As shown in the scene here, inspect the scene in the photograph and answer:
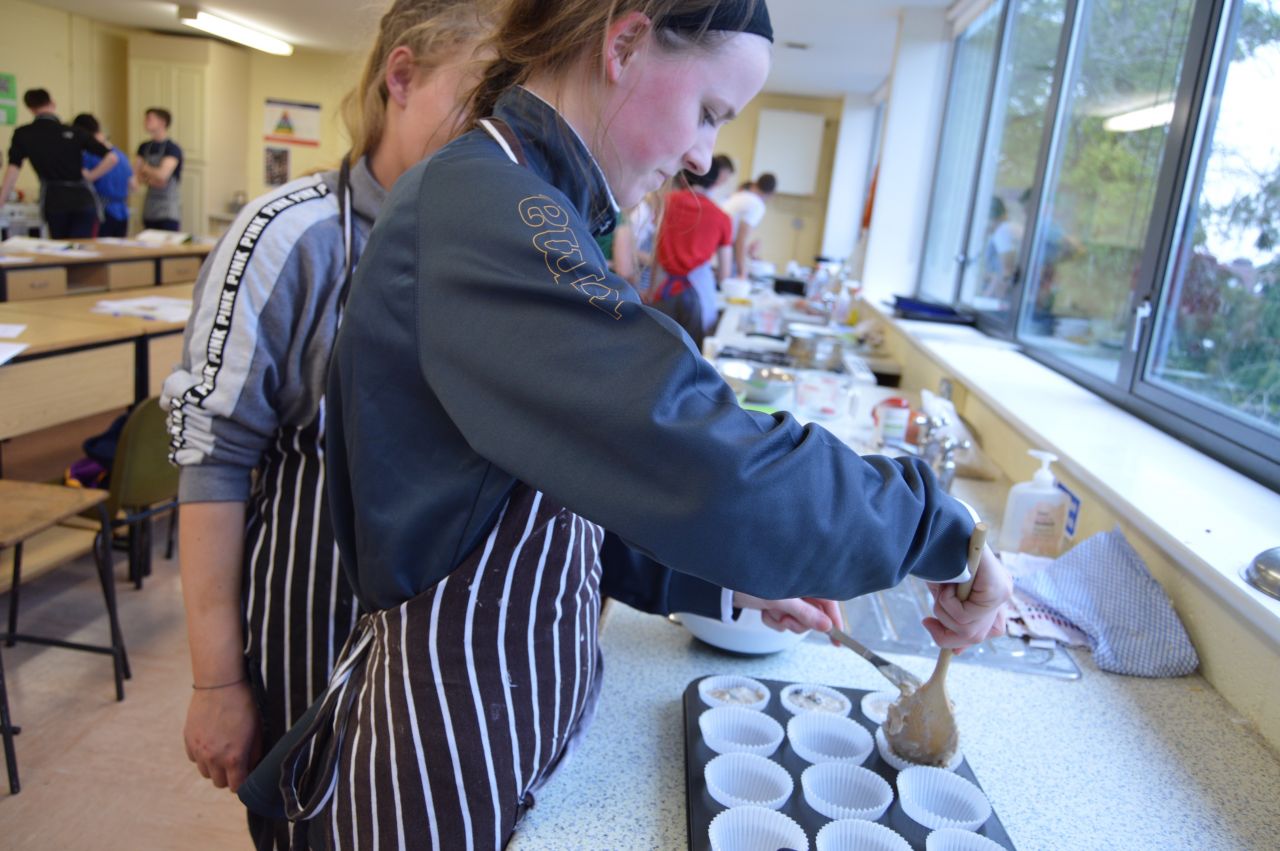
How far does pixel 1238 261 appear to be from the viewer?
5.89ft

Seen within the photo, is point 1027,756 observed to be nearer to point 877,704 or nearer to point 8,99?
point 877,704

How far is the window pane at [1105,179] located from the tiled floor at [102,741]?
7.99ft

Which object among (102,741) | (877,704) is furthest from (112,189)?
(877,704)

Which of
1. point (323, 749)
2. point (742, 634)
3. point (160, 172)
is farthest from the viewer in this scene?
point (160, 172)

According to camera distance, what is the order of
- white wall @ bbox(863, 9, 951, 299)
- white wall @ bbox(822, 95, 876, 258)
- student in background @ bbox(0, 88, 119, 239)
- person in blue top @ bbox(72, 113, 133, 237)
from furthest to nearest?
white wall @ bbox(822, 95, 876, 258) → person in blue top @ bbox(72, 113, 133, 237) → student in background @ bbox(0, 88, 119, 239) → white wall @ bbox(863, 9, 951, 299)

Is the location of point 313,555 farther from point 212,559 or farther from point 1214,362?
point 1214,362

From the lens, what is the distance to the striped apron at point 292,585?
984 mm

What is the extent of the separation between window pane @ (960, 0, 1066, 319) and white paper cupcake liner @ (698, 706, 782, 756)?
3.03 meters

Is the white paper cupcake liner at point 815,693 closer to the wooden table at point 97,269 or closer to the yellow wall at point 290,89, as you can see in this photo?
the wooden table at point 97,269

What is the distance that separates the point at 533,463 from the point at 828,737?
0.55 meters

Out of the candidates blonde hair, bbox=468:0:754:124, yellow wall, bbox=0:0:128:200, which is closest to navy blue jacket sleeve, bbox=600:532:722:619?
blonde hair, bbox=468:0:754:124

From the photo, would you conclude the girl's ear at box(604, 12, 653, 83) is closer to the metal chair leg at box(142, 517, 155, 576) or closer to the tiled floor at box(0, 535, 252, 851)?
the tiled floor at box(0, 535, 252, 851)

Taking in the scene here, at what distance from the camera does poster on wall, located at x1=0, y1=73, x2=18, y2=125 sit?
9.02 metres

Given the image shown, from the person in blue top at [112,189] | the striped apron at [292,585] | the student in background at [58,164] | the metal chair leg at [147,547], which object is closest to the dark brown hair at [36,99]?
the student in background at [58,164]
